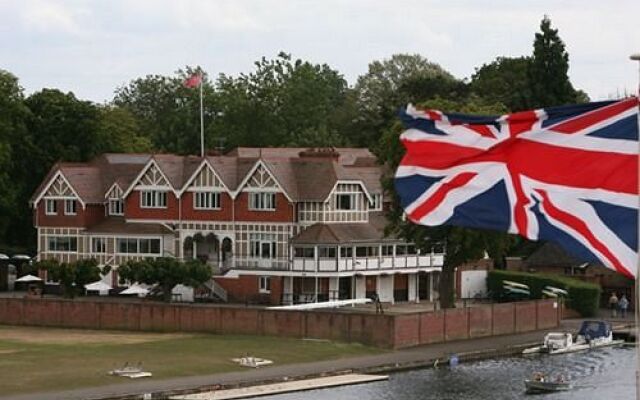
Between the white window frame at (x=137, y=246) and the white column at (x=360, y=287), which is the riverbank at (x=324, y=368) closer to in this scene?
the white column at (x=360, y=287)

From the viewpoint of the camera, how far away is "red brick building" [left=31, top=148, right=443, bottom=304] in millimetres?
92125

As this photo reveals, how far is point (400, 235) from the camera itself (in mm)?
87375

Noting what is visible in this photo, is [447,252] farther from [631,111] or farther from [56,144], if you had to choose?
[631,111]

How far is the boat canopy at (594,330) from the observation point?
275 ft

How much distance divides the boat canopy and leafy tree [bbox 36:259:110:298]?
1040 inches

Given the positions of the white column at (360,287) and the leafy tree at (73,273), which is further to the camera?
the white column at (360,287)

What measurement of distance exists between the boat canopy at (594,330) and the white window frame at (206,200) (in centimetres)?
2346

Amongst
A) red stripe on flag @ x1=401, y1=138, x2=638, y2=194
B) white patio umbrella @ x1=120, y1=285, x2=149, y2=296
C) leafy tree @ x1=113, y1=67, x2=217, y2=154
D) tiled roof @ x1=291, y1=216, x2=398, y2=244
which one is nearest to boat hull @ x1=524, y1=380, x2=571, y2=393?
tiled roof @ x1=291, y1=216, x2=398, y2=244

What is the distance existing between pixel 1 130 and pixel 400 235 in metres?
33.3

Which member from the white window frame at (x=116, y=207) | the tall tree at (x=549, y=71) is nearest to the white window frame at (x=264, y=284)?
the white window frame at (x=116, y=207)

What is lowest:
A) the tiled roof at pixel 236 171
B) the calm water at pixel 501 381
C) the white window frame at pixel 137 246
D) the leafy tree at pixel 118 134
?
the calm water at pixel 501 381

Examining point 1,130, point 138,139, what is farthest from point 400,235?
point 138,139

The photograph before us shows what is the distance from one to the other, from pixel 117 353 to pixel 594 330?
1007 inches

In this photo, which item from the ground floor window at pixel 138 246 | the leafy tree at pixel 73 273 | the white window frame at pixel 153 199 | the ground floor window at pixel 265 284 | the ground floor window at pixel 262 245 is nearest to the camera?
the leafy tree at pixel 73 273
